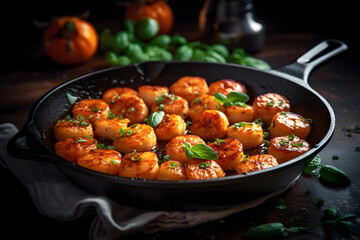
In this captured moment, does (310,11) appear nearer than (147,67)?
No

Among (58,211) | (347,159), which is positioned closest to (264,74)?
(347,159)

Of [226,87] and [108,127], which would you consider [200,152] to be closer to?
[108,127]

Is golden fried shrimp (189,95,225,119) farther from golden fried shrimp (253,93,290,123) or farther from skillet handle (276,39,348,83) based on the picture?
skillet handle (276,39,348,83)

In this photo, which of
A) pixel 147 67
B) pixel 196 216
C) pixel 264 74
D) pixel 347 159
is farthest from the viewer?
pixel 147 67

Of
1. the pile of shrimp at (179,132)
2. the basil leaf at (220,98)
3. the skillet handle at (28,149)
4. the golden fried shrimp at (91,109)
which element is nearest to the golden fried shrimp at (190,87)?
the pile of shrimp at (179,132)

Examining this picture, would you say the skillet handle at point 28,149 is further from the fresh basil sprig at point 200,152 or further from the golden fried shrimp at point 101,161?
the fresh basil sprig at point 200,152

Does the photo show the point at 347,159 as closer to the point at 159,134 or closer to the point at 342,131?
the point at 342,131
